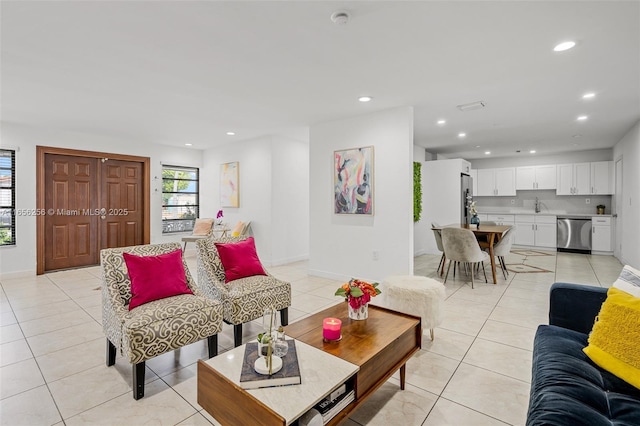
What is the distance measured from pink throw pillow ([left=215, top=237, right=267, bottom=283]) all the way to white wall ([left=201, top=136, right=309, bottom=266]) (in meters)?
2.89

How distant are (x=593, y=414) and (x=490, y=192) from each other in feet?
27.4

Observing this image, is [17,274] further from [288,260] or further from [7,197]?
[288,260]

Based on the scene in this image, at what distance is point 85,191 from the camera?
5797mm

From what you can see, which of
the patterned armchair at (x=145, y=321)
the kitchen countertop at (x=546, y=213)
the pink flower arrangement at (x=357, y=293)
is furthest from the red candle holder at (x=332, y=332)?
the kitchen countertop at (x=546, y=213)

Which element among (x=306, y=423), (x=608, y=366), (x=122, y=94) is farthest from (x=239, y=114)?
(x=608, y=366)

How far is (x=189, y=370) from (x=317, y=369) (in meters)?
1.32

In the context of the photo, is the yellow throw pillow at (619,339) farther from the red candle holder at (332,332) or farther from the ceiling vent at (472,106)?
the ceiling vent at (472,106)

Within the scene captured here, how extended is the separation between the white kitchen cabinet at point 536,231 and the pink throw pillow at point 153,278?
26.8ft

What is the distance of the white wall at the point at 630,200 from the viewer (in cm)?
485

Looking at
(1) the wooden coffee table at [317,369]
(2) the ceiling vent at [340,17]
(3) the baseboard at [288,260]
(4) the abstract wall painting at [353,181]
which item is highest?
(2) the ceiling vent at [340,17]

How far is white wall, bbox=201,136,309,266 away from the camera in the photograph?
19.7 feet

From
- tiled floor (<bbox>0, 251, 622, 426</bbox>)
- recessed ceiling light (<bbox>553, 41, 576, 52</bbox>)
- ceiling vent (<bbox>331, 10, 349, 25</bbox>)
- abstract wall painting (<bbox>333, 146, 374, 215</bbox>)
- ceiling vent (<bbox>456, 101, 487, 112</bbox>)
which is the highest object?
ceiling vent (<bbox>456, 101, 487, 112</bbox>)

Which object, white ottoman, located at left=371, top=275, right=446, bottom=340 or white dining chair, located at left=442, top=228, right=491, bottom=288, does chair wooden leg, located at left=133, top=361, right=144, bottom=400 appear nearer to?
white ottoman, located at left=371, top=275, right=446, bottom=340

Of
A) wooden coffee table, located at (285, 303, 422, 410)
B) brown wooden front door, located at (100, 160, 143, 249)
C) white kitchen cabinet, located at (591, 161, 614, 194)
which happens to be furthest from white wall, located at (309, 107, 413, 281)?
white kitchen cabinet, located at (591, 161, 614, 194)
